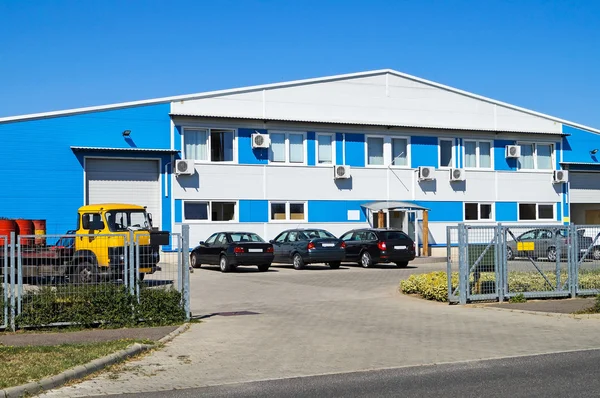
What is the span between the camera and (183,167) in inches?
1321

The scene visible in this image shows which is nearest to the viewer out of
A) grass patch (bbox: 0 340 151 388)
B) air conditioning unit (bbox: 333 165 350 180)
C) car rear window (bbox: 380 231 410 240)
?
grass patch (bbox: 0 340 151 388)

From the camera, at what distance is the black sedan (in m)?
27.6

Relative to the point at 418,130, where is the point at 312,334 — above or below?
below

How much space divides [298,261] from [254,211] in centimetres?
657

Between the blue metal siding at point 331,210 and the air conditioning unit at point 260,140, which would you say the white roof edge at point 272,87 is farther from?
the blue metal siding at point 331,210

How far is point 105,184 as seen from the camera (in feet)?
108

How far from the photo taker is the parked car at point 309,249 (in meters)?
28.8

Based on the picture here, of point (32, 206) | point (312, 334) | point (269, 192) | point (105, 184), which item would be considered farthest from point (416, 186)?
point (312, 334)

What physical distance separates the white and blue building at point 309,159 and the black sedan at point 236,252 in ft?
17.1

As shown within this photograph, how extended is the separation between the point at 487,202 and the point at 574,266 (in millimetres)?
22561

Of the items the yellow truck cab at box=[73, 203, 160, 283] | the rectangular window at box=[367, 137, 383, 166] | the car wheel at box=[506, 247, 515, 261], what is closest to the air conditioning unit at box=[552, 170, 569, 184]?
the rectangular window at box=[367, 137, 383, 166]

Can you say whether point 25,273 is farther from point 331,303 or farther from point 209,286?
point 209,286

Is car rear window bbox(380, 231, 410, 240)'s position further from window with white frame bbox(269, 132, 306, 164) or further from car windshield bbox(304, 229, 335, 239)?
window with white frame bbox(269, 132, 306, 164)

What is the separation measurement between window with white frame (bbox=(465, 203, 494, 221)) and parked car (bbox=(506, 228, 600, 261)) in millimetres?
21568
